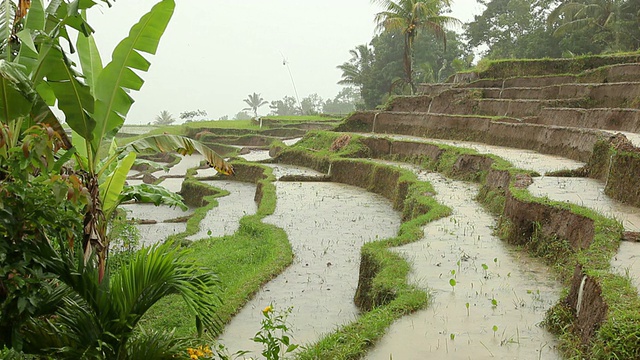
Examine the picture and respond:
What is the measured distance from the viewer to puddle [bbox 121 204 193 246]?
13.3m

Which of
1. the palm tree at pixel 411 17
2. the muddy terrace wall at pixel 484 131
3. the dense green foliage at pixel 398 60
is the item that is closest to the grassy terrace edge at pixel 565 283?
the muddy terrace wall at pixel 484 131

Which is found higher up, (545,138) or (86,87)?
(86,87)

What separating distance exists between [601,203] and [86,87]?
6.68 meters

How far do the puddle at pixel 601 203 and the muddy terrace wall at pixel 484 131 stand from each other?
2.03 m

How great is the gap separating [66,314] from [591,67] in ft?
64.4

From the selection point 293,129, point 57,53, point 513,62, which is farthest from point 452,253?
point 293,129

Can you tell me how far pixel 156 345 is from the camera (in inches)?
157

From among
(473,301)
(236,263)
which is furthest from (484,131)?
(473,301)

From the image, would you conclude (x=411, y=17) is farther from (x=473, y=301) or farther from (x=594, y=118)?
(x=473, y=301)

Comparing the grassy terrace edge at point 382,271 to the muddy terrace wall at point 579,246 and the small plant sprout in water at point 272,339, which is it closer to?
the small plant sprout in water at point 272,339

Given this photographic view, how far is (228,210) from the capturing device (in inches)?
622

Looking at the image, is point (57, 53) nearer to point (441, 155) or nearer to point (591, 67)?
point (441, 155)

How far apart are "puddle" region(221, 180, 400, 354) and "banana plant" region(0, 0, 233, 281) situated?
5.94 feet

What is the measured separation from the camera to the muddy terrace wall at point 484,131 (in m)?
13.3
